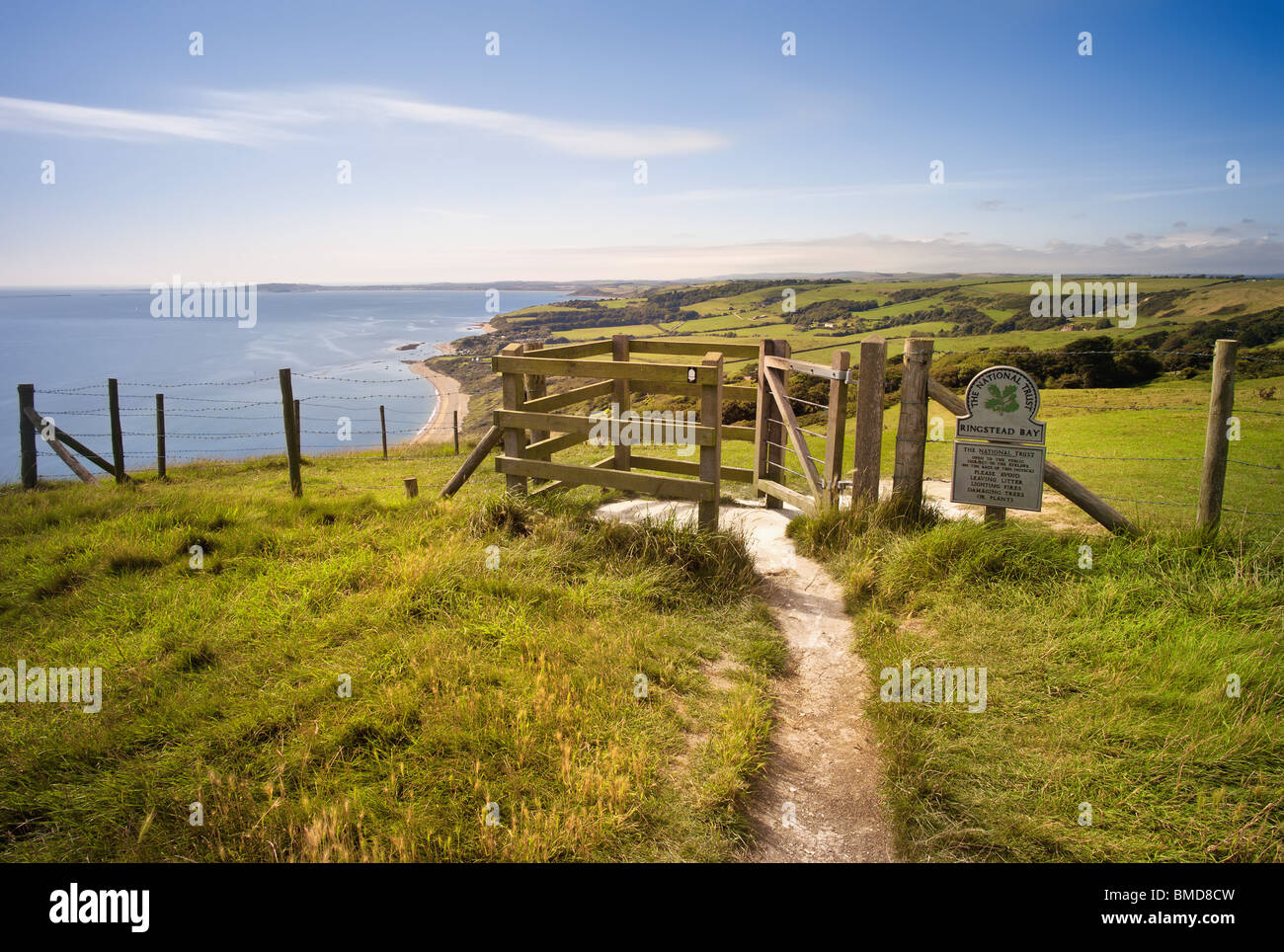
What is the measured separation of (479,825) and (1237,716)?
422cm

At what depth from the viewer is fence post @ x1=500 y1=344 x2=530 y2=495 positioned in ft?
26.4

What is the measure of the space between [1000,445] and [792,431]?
2.47m

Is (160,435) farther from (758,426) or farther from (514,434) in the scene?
(758,426)

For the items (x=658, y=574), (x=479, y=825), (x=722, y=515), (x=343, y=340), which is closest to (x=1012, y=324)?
(x=722, y=515)

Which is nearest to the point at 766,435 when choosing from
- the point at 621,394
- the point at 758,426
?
the point at 758,426

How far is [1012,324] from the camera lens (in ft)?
152

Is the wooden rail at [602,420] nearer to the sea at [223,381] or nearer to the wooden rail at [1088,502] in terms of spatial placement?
the wooden rail at [1088,502]

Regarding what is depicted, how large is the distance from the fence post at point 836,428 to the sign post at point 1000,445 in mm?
1449

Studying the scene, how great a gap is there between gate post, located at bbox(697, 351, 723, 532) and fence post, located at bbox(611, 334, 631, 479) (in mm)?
2701

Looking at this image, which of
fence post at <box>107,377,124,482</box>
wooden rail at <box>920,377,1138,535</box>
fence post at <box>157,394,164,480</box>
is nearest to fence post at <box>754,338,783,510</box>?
wooden rail at <box>920,377,1138,535</box>

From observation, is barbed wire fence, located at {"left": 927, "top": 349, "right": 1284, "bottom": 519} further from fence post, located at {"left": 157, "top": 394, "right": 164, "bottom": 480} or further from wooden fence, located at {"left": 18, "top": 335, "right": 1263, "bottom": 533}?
fence post, located at {"left": 157, "top": 394, "right": 164, "bottom": 480}

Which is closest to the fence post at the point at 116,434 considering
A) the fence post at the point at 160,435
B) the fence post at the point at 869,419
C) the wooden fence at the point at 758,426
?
the fence post at the point at 160,435

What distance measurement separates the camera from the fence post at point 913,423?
22.9 feet
